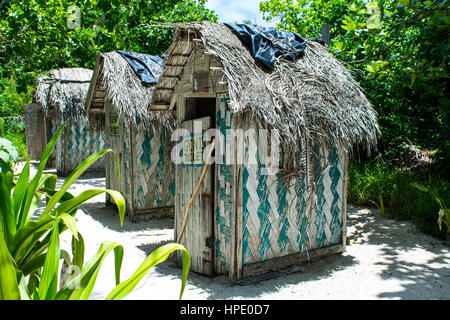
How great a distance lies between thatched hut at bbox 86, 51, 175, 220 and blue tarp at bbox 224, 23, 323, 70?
2.46 meters

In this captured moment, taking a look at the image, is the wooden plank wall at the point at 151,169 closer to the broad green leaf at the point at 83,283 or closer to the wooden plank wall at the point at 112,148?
the wooden plank wall at the point at 112,148

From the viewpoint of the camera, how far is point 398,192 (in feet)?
22.8

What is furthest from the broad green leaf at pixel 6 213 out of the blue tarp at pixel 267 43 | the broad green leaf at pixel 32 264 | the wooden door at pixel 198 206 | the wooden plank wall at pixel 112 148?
the wooden plank wall at pixel 112 148

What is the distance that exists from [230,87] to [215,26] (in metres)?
1.16

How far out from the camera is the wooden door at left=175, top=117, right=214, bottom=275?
4414 mm

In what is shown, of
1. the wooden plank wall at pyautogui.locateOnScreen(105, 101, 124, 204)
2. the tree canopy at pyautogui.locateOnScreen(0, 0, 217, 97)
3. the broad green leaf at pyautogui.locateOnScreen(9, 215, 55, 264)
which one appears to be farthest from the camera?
the wooden plank wall at pyautogui.locateOnScreen(105, 101, 124, 204)

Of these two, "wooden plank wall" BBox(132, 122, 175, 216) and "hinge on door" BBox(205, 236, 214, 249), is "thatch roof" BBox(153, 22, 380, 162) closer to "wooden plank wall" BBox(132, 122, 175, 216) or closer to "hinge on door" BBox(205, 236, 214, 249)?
"hinge on door" BBox(205, 236, 214, 249)

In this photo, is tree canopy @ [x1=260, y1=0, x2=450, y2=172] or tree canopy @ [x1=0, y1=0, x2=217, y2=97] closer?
tree canopy @ [x1=0, y1=0, x2=217, y2=97]

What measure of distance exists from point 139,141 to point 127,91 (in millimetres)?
939

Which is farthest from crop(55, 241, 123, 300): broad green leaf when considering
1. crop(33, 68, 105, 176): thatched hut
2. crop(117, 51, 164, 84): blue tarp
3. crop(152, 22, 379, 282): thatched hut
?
crop(33, 68, 105, 176): thatched hut

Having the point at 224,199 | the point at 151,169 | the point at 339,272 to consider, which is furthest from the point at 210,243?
the point at 151,169

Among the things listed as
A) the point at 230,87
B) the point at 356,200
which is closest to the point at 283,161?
the point at 230,87

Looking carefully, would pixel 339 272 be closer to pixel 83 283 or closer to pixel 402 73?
pixel 402 73

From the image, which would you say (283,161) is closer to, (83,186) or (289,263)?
(289,263)
